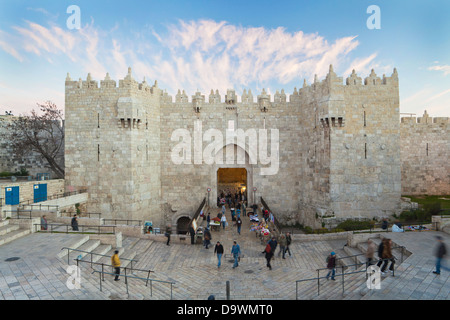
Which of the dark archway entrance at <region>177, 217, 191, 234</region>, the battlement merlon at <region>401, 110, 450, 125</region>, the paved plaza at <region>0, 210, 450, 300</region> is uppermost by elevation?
the battlement merlon at <region>401, 110, 450, 125</region>

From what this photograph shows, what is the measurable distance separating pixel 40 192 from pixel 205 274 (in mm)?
14216

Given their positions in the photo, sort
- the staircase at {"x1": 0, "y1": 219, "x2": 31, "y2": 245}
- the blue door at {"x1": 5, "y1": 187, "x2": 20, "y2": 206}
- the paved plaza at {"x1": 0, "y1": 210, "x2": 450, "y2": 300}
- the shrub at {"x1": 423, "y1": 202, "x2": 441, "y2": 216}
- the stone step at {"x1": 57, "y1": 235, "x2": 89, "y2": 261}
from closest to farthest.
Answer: the paved plaza at {"x1": 0, "y1": 210, "x2": 450, "y2": 300} < the stone step at {"x1": 57, "y1": 235, "x2": 89, "y2": 261} < the staircase at {"x1": 0, "y1": 219, "x2": 31, "y2": 245} < the blue door at {"x1": 5, "y1": 187, "x2": 20, "y2": 206} < the shrub at {"x1": 423, "y1": 202, "x2": 441, "y2": 216}

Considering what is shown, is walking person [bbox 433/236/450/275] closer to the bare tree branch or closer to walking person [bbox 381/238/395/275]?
walking person [bbox 381/238/395/275]

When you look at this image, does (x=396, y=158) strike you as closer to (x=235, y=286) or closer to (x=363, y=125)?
(x=363, y=125)

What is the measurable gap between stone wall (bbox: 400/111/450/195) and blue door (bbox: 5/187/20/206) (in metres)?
32.0

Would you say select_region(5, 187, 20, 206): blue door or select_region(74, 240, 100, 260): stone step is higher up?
select_region(5, 187, 20, 206): blue door

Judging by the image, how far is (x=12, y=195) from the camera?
16.0m

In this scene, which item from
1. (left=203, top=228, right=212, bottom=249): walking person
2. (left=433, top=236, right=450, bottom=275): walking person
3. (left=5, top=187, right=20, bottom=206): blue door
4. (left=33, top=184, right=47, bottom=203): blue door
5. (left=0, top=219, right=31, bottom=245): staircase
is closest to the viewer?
(left=433, top=236, right=450, bottom=275): walking person

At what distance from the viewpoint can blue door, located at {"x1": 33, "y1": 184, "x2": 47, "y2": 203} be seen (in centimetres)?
1739

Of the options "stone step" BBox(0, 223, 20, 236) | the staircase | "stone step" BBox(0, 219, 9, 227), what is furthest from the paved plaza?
"stone step" BBox(0, 219, 9, 227)

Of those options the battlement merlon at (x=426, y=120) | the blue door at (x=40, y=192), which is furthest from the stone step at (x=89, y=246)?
the battlement merlon at (x=426, y=120)

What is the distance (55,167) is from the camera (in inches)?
938

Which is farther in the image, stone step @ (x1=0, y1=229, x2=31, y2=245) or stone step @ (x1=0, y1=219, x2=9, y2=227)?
stone step @ (x1=0, y1=219, x2=9, y2=227)

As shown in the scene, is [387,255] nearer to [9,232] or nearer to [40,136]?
[9,232]
